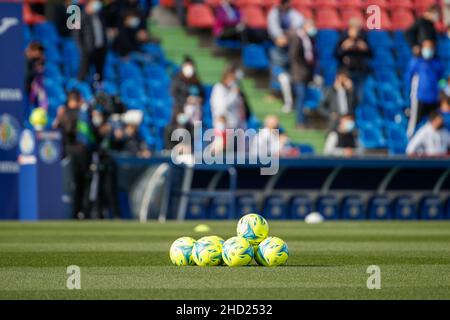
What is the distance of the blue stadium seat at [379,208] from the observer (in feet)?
85.0

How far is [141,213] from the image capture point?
24.5 meters

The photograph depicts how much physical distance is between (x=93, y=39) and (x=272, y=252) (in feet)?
52.6

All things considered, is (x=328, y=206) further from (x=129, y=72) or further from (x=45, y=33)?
(x=45, y=33)

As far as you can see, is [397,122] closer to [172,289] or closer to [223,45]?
[223,45]

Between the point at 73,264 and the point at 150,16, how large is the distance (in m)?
20.1

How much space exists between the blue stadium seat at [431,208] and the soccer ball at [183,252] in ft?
46.7

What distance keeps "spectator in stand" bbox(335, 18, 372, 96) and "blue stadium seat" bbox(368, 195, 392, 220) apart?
4.36 m

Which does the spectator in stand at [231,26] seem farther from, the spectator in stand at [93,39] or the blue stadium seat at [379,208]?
the blue stadium seat at [379,208]

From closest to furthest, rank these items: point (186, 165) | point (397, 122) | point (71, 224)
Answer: point (71, 224) → point (186, 165) → point (397, 122)

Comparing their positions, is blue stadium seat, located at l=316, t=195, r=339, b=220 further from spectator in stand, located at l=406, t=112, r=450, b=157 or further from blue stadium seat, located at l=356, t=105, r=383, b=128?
blue stadium seat, located at l=356, t=105, r=383, b=128

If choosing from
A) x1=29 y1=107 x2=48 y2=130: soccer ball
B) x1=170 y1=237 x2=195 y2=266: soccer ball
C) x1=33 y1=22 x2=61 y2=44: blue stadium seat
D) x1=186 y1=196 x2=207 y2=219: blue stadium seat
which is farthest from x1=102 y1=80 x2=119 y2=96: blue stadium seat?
x1=170 y1=237 x2=195 y2=266: soccer ball

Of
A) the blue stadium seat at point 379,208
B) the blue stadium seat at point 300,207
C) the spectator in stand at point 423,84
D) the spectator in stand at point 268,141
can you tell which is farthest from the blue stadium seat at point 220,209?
the spectator in stand at point 423,84

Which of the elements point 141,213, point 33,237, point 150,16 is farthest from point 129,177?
point 150,16

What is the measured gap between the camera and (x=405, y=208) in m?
26.1
